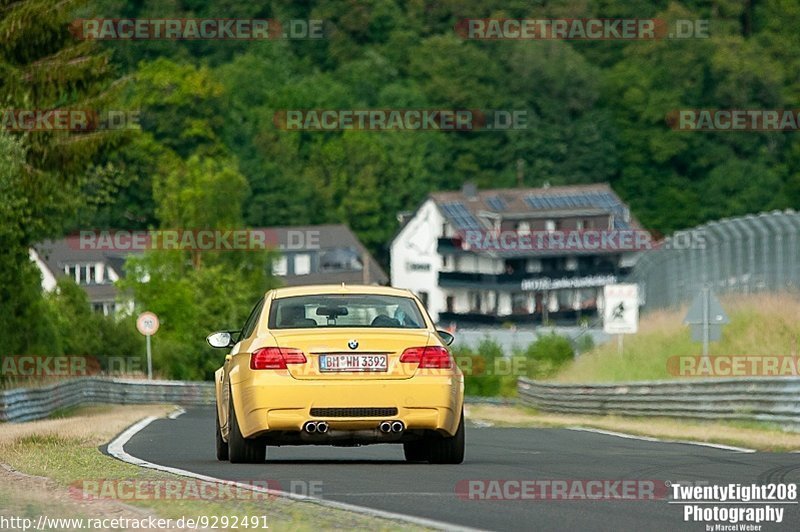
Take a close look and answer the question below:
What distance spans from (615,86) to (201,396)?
108797mm

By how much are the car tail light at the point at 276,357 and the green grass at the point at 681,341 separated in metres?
19.5

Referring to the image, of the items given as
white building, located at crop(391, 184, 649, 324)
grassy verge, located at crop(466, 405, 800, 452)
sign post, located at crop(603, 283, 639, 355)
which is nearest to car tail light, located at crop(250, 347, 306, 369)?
grassy verge, located at crop(466, 405, 800, 452)

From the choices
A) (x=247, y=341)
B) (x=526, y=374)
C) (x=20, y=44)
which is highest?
(x=20, y=44)

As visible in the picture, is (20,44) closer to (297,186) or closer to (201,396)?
(201,396)

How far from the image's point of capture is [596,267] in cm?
14188

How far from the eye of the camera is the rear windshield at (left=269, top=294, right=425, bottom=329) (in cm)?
1617

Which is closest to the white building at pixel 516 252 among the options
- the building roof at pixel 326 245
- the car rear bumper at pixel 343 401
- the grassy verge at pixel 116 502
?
the building roof at pixel 326 245

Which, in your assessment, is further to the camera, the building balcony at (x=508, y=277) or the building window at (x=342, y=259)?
the building window at (x=342, y=259)

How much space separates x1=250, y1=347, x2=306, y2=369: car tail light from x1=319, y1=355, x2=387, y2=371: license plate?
16 centimetres

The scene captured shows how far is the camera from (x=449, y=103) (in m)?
158

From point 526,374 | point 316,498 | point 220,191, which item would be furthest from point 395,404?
point 220,191

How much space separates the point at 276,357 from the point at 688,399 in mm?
15039

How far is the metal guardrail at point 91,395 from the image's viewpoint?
34844mm

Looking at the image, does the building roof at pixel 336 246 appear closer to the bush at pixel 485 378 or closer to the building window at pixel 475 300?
the building window at pixel 475 300
